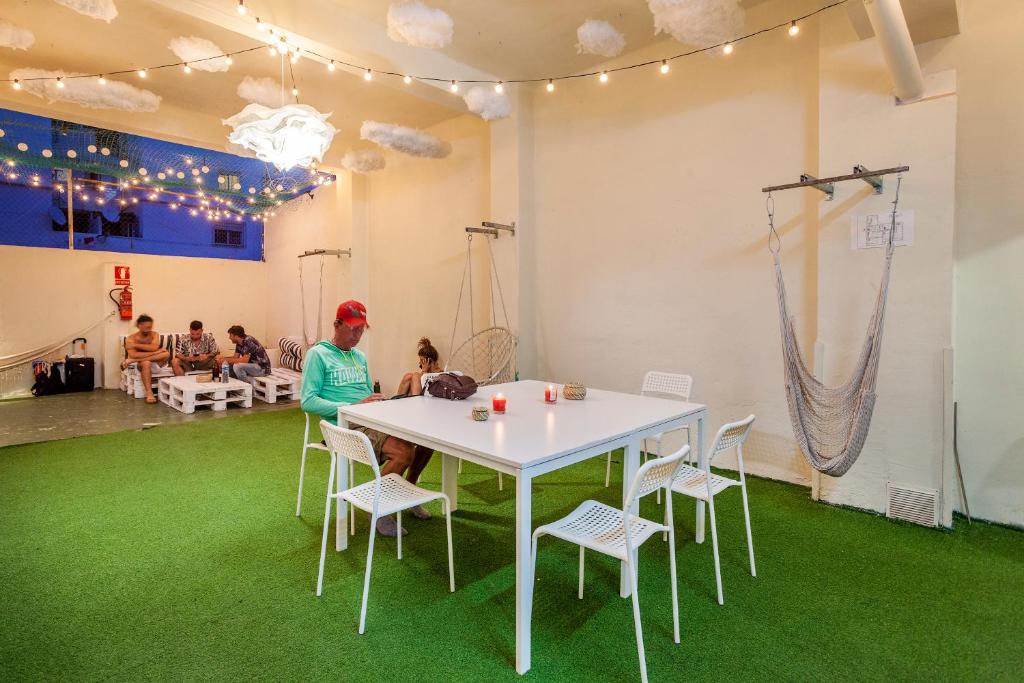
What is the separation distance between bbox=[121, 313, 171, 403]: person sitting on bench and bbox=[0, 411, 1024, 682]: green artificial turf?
399 centimetres

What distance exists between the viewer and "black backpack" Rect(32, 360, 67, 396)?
7.23m

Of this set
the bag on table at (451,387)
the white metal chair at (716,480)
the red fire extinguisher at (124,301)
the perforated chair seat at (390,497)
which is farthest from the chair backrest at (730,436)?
the red fire extinguisher at (124,301)

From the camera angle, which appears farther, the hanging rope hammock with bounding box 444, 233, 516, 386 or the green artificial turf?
the hanging rope hammock with bounding box 444, 233, 516, 386

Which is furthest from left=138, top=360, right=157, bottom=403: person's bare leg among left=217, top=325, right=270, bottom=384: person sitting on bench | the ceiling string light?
the ceiling string light

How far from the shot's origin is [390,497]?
88.1 inches

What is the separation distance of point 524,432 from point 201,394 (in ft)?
19.1

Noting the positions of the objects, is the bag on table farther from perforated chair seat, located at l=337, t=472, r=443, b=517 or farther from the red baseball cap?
perforated chair seat, located at l=337, t=472, r=443, b=517

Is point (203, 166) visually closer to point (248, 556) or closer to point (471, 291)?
point (471, 291)

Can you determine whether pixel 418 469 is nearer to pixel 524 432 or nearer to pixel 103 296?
pixel 524 432

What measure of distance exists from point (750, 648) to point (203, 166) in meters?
7.54

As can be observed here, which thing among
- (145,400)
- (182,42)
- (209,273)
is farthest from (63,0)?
(209,273)

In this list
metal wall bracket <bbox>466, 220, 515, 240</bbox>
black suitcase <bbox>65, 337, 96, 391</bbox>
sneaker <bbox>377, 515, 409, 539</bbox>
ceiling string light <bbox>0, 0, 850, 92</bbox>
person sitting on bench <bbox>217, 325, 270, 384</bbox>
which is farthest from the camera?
black suitcase <bbox>65, 337, 96, 391</bbox>

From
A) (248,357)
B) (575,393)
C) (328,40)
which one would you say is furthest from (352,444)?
(248,357)

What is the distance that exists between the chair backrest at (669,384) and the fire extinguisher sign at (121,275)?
8.35 m
